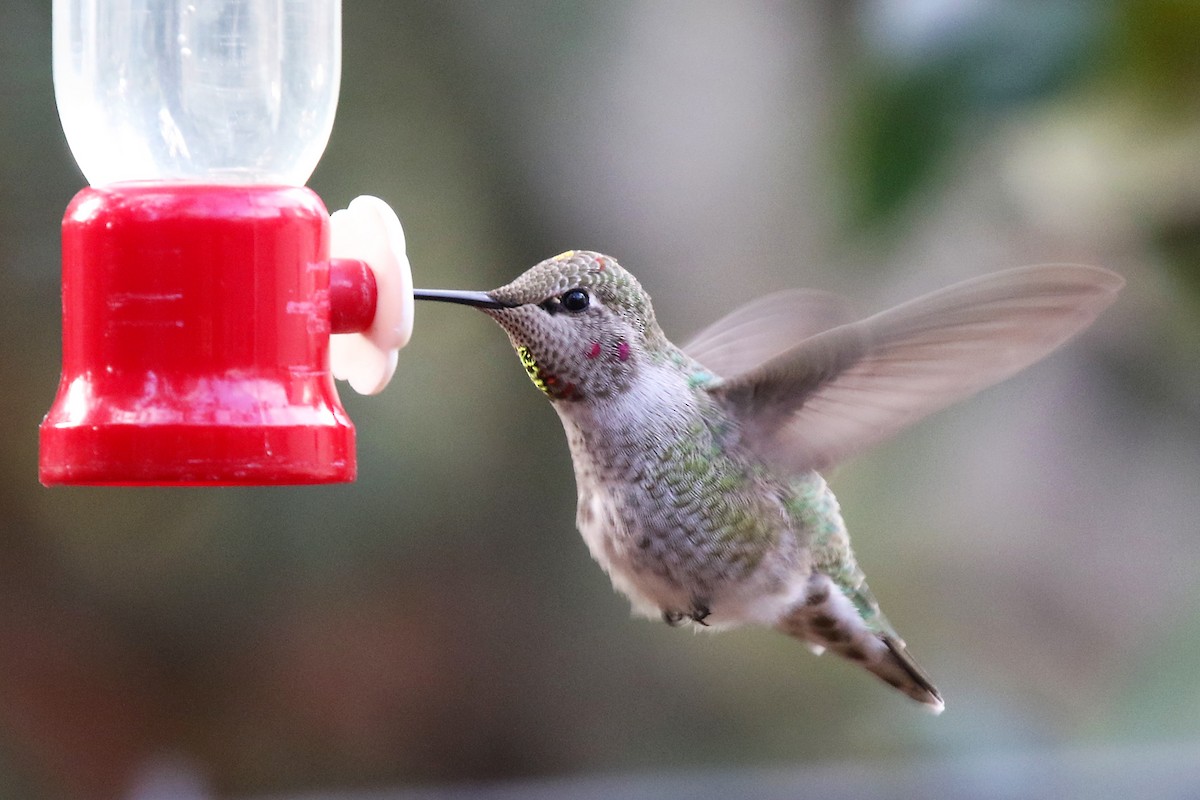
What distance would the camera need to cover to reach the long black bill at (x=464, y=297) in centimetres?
216

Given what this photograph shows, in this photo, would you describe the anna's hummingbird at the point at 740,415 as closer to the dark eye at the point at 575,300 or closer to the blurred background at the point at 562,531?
the dark eye at the point at 575,300

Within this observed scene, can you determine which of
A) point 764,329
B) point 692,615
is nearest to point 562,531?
point 764,329

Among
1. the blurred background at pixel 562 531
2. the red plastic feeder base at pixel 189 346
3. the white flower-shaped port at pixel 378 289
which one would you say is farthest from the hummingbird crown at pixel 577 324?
the blurred background at pixel 562 531

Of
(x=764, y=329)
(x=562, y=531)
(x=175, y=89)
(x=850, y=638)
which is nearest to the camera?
(x=175, y=89)

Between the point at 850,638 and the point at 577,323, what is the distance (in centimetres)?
96

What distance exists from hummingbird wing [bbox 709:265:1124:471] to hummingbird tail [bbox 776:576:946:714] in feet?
1.09

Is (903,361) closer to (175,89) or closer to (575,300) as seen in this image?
(575,300)

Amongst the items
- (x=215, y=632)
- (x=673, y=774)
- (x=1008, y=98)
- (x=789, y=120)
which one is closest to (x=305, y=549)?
(x=215, y=632)

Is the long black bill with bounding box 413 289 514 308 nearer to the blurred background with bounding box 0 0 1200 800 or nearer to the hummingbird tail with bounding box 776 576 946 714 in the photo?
the hummingbird tail with bounding box 776 576 946 714

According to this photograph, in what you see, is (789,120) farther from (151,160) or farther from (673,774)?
(151,160)

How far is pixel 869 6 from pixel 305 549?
2.85 meters

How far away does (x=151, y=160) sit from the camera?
2.50 metres

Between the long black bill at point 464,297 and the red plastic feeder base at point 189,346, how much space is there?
0.55 feet

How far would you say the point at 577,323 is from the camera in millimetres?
2559
